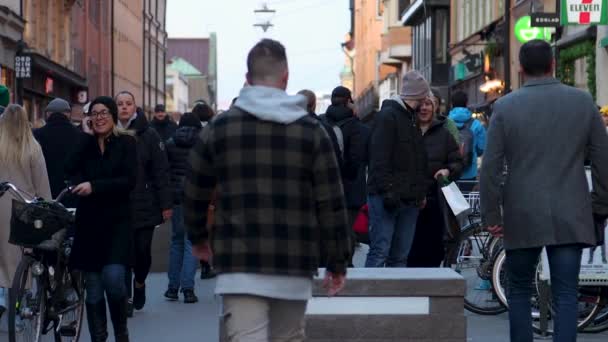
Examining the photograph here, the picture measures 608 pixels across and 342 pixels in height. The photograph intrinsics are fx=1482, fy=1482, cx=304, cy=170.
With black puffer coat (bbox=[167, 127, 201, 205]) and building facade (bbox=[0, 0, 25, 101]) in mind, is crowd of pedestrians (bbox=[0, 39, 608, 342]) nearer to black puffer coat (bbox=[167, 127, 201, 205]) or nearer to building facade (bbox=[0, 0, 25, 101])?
black puffer coat (bbox=[167, 127, 201, 205])

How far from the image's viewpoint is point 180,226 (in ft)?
44.0

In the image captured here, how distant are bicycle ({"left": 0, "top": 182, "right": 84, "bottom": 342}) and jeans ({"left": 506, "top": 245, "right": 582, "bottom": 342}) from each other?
2948 millimetres

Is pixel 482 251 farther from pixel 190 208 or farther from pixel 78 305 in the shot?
pixel 190 208

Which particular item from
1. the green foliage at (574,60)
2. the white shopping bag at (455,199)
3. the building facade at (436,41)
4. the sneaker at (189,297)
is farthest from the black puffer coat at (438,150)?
the building facade at (436,41)

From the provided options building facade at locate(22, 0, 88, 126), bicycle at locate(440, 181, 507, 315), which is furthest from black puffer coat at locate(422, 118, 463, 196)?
building facade at locate(22, 0, 88, 126)

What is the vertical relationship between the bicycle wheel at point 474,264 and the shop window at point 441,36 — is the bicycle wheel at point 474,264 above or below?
below

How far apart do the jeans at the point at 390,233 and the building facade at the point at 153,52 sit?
6706 centimetres

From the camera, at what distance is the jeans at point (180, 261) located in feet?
43.9

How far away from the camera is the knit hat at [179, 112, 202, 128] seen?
13719 millimetres

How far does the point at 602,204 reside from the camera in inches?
309

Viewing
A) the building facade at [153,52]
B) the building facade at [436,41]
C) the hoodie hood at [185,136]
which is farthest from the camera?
the building facade at [153,52]

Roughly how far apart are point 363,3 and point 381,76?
20.0 meters

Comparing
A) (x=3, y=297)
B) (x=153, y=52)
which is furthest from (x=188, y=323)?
(x=153, y=52)

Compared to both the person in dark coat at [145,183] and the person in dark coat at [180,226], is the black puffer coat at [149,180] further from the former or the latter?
the person in dark coat at [180,226]
